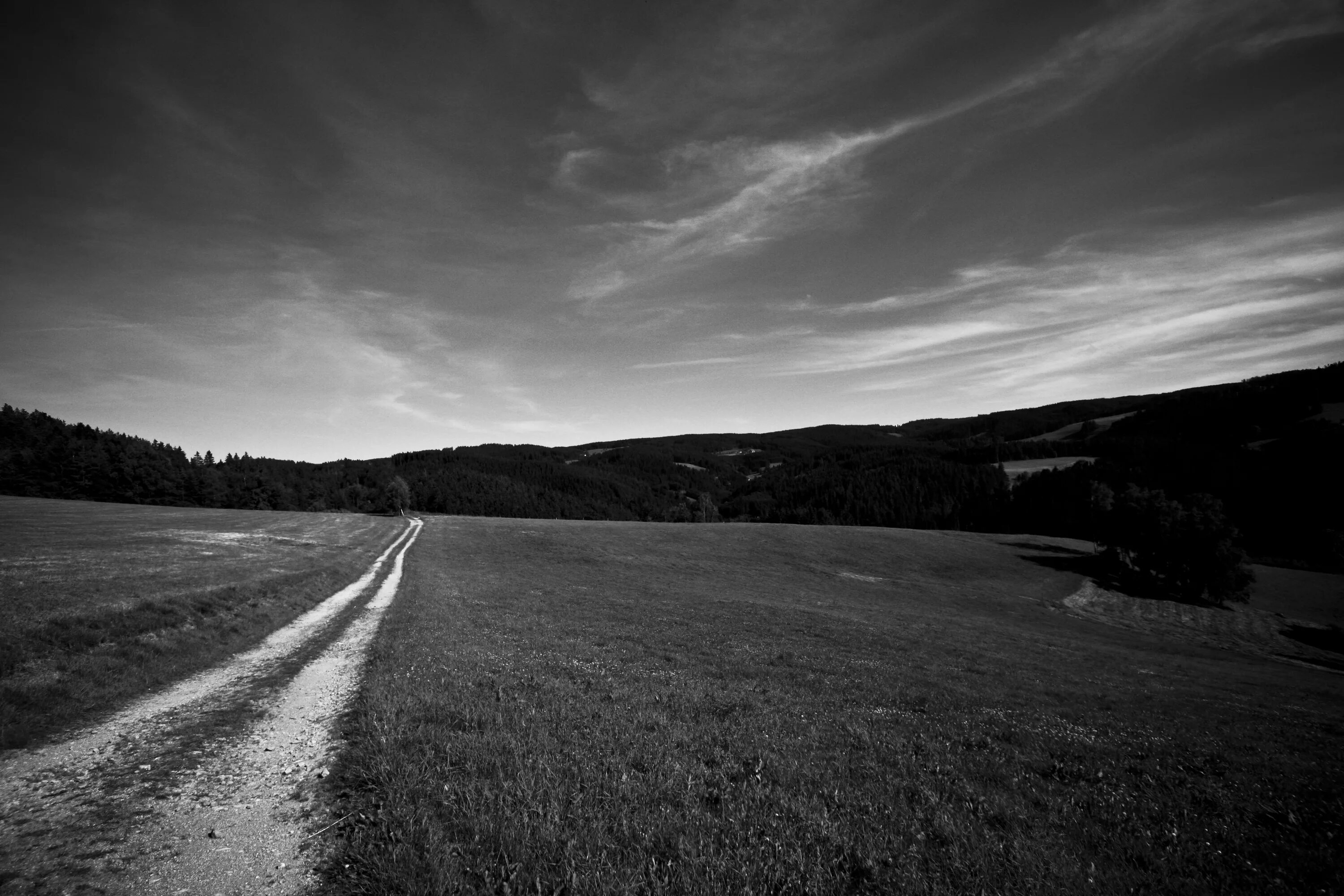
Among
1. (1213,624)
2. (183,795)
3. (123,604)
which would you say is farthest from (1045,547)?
(123,604)

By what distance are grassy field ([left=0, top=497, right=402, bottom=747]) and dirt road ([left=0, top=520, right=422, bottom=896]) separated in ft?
4.91

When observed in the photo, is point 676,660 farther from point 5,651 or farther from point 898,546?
point 898,546

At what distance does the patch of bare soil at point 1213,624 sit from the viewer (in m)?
46.1

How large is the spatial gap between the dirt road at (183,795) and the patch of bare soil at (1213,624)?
68.5 meters

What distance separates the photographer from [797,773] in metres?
8.25

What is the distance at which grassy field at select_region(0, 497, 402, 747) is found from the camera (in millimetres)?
12445

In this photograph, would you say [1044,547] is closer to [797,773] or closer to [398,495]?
[797,773]

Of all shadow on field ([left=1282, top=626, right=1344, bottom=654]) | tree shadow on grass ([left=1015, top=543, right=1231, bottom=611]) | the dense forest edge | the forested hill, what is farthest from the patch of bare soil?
the forested hill

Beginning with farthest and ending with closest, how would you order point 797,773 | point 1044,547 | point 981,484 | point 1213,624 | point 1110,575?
point 981,484 → point 1044,547 → point 1110,575 → point 1213,624 → point 797,773

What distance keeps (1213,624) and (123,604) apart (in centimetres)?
8869

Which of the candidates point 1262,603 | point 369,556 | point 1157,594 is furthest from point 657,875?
point 1262,603

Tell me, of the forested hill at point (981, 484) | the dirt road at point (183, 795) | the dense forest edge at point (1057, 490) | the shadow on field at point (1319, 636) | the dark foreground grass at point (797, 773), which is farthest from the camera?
the forested hill at point (981, 484)

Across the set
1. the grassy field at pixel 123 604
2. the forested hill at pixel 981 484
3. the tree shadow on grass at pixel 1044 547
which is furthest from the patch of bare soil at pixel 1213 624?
the grassy field at pixel 123 604

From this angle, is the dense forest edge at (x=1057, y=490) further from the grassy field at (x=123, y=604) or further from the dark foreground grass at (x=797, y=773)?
the grassy field at (x=123, y=604)
